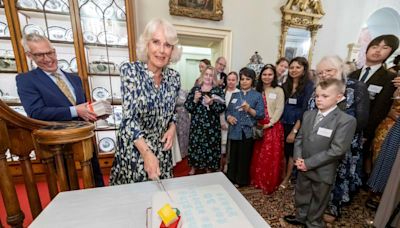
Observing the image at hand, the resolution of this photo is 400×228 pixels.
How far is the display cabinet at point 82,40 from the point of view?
6.66 ft

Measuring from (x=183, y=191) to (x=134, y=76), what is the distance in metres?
0.56

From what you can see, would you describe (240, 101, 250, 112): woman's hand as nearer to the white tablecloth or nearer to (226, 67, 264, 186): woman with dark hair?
(226, 67, 264, 186): woman with dark hair

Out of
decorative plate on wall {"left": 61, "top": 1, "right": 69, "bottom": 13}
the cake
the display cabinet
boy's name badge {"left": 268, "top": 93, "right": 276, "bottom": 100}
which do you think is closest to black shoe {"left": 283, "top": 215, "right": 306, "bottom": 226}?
boy's name badge {"left": 268, "top": 93, "right": 276, "bottom": 100}

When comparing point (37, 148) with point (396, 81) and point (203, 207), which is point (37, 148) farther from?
point (396, 81)

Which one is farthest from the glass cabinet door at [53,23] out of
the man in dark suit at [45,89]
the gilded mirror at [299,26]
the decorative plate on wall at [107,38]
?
the gilded mirror at [299,26]

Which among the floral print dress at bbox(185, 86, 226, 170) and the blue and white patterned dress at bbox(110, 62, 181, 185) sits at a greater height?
the blue and white patterned dress at bbox(110, 62, 181, 185)

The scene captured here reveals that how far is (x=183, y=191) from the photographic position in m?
0.58

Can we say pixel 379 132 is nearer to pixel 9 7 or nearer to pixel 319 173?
pixel 319 173

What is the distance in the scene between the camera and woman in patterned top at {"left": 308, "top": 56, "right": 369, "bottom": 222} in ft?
4.72

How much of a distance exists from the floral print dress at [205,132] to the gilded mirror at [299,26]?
2.18 metres

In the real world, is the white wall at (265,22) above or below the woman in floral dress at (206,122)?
above

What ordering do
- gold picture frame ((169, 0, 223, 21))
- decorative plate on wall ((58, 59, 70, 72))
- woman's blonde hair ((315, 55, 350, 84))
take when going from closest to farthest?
1. woman's blonde hair ((315, 55, 350, 84))
2. decorative plate on wall ((58, 59, 70, 72))
3. gold picture frame ((169, 0, 223, 21))

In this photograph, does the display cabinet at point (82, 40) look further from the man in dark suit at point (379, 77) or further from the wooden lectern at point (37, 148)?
the man in dark suit at point (379, 77)

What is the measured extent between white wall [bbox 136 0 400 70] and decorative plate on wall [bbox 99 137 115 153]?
1661 millimetres
